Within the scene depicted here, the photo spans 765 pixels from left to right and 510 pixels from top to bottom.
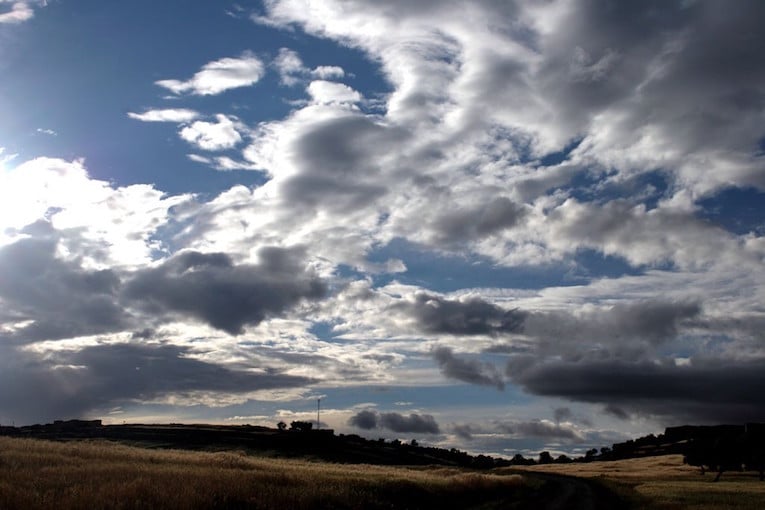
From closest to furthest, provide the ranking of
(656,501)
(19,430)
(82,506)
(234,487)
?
(82,506)
(234,487)
(656,501)
(19,430)

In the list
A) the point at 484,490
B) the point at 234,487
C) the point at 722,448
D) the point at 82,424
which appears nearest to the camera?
the point at 234,487

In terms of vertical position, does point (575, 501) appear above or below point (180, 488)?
below

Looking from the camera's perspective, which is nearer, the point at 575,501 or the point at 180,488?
the point at 180,488

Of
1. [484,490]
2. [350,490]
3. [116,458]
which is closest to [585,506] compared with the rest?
[484,490]

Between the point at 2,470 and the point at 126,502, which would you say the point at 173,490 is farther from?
the point at 2,470

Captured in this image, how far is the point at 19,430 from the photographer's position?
15862 cm

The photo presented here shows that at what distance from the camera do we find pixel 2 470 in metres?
29.3

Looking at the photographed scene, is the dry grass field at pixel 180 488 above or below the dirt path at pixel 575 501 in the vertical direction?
above

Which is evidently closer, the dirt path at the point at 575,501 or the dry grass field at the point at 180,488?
the dry grass field at the point at 180,488

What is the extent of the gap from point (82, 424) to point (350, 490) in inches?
6358

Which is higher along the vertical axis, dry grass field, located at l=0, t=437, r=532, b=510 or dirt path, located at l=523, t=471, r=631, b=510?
dry grass field, located at l=0, t=437, r=532, b=510

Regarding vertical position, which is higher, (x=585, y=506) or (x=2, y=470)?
(x=2, y=470)

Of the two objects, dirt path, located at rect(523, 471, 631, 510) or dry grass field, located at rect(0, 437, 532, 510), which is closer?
dry grass field, located at rect(0, 437, 532, 510)

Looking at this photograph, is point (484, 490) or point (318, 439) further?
point (318, 439)
